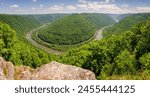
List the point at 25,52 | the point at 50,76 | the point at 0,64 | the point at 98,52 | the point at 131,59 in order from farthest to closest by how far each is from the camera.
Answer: the point at 98,52 → the point at 25,52 → the point at 131,59 → the point at 0,64 → the point at 50,76

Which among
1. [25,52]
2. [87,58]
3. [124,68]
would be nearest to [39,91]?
[124,68]

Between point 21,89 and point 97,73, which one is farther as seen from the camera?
point 97,73

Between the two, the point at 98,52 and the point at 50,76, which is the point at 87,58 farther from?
the point at 50,76

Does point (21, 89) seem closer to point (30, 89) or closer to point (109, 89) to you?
point (30, 89)

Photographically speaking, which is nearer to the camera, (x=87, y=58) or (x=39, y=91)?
(x=39, y=91)

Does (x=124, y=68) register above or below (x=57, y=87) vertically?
below

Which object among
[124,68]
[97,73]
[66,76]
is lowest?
[97,73]

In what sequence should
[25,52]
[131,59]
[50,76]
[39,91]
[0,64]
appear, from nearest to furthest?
[39,91] < [50,76] < [0,64] < [131,59] < [25,52]

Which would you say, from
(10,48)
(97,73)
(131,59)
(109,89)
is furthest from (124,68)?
(109,89)

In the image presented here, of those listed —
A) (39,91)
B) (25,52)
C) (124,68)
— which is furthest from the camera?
(25,52)
